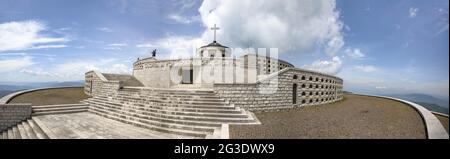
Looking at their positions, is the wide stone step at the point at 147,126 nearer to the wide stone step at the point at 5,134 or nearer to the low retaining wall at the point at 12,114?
the low retaining wall at the point at 12,114

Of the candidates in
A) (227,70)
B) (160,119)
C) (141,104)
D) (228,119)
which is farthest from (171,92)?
(227,70)

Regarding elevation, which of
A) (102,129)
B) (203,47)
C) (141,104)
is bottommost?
(102,129)

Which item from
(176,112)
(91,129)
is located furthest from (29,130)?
(176,112)

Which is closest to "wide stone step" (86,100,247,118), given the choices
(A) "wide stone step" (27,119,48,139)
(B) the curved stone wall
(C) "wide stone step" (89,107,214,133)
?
(C) "wide stone step" (89,107,214,133)

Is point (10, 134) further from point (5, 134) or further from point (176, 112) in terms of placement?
point (176, 112)

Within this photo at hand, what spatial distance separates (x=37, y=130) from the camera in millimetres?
8070

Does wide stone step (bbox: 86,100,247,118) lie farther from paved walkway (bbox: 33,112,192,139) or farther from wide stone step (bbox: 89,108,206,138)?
paved walkway (bbox: 33,112,192,139)

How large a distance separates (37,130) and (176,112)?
5.80 metres

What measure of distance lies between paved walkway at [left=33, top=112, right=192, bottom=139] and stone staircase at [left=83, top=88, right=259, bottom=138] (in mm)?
400

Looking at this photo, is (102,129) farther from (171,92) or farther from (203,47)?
(203,47)

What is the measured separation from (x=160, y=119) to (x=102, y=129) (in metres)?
2.29

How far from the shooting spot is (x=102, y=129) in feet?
25.7

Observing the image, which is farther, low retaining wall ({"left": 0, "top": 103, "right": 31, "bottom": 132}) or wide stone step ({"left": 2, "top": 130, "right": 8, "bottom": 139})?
low retaining wall ({"left": 0, "top": 103, "right": 31, "bottom": 132})

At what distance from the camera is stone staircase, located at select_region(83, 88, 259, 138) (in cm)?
757
